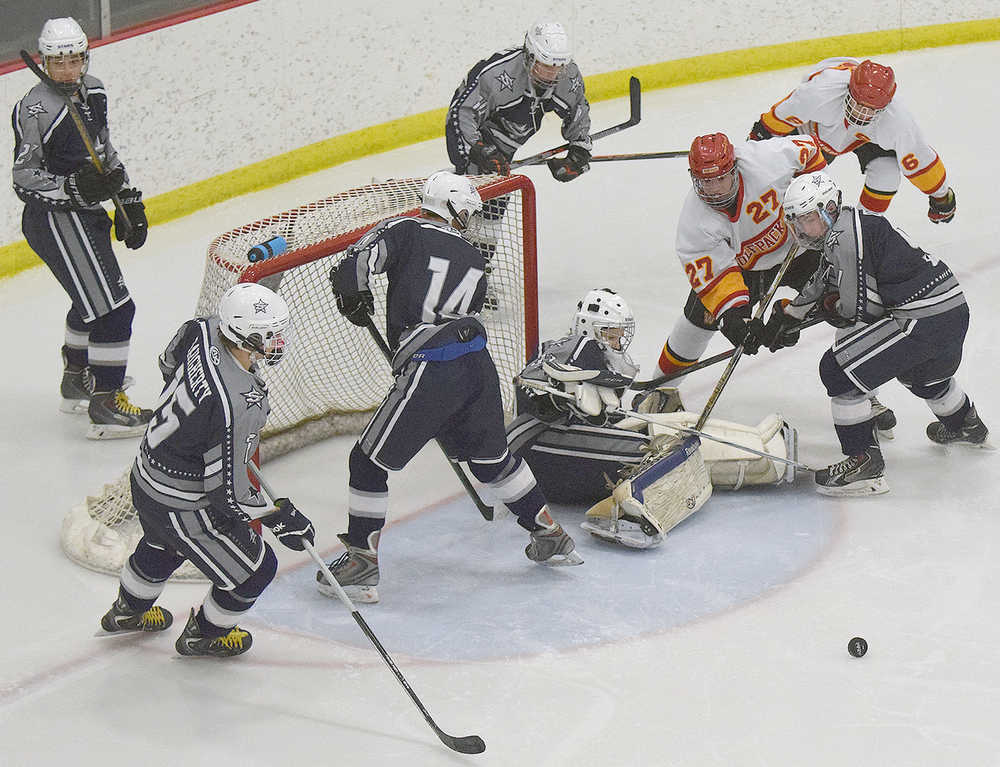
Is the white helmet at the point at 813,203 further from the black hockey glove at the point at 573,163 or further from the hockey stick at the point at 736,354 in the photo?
the black hockey glove at the point at 573,163

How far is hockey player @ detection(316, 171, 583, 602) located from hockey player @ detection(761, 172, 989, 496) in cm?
89

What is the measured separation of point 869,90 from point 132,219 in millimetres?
→ 2299

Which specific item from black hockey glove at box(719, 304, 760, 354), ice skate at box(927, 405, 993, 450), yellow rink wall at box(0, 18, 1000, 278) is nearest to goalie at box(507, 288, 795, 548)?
black hockey glove at box(719, 304, 760, 354)

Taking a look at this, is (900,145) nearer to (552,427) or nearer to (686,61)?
(552,427)

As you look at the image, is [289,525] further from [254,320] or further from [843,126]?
[843,126]

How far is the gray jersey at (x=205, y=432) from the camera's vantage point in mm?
3029

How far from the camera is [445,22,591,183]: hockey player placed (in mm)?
4828

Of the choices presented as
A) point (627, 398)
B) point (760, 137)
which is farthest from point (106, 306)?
point (760, 137)

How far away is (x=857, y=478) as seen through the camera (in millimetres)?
4102

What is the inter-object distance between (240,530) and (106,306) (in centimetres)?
146

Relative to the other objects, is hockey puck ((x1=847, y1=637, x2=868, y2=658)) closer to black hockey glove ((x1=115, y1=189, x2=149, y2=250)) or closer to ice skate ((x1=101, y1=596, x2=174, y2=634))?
ice skate ((x1=101, y1=596, x2=174, y2=634))

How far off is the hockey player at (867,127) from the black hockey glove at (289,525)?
7.97 ft

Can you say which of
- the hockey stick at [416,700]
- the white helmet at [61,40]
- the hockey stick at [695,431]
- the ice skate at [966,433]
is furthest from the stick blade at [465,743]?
the white helmet at [61,40]

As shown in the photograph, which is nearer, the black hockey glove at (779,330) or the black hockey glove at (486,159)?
the black hockey glove at (779,330)
